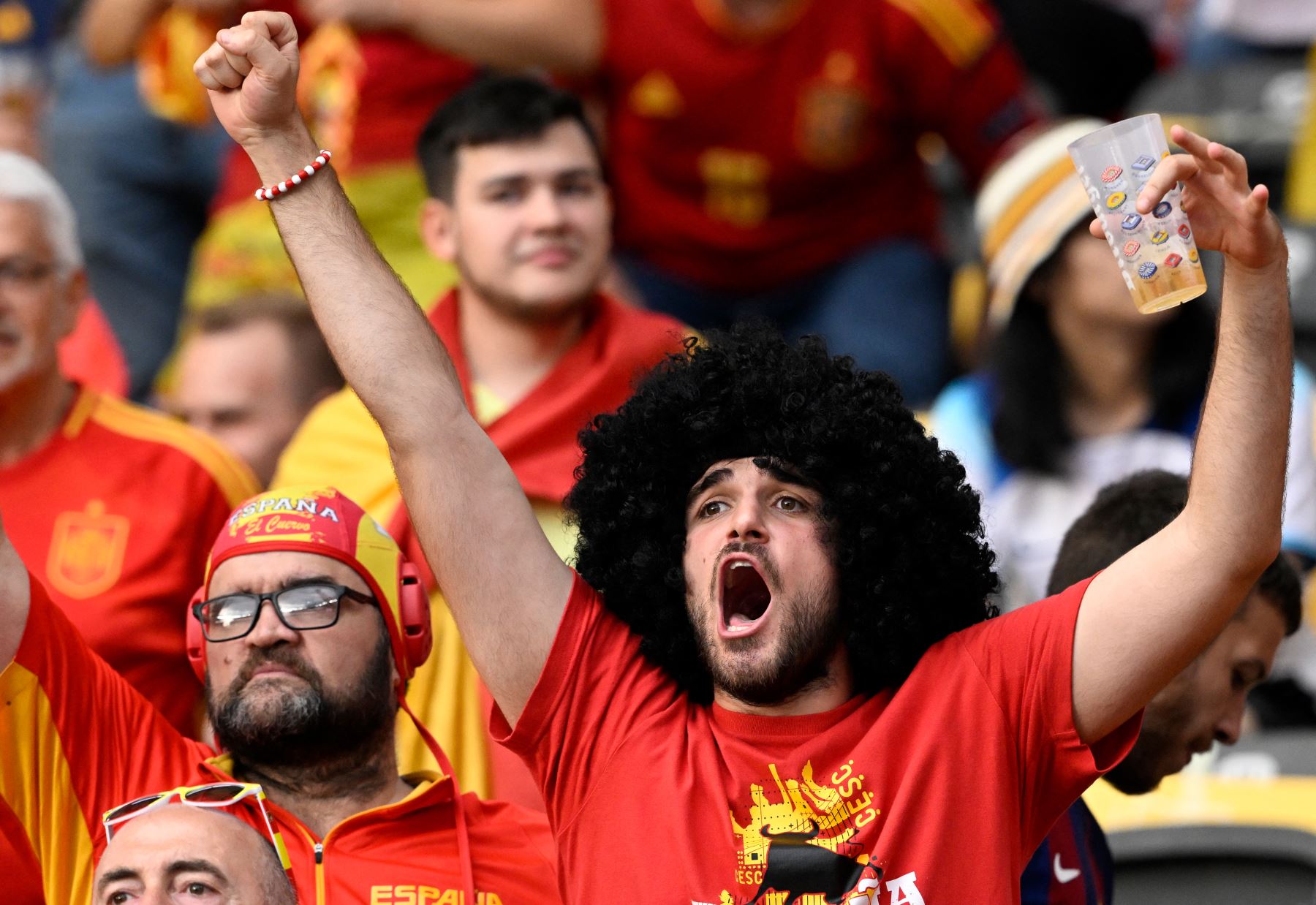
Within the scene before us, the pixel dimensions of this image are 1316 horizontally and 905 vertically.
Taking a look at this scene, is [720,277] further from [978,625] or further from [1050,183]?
[978,625]

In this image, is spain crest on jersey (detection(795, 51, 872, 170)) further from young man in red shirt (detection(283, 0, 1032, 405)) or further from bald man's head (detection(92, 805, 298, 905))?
bald man's head (detection(92, 805, 298, 905))

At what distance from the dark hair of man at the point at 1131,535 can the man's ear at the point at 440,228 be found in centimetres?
187

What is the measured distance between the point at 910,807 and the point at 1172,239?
37.0 inches

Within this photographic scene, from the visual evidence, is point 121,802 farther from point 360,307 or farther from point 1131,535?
point 1131,535

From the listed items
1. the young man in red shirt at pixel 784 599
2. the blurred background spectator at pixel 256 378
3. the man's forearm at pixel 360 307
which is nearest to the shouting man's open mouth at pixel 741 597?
the young man in red shirt at pixel 784 599

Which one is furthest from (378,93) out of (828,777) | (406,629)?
(828,777)

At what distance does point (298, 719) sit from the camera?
11.8 feet

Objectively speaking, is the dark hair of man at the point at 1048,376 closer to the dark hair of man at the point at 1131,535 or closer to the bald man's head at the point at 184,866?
the dark hair of man at the point at 1131,535

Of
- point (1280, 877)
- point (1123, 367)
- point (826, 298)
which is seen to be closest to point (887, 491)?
point (1280, 877)

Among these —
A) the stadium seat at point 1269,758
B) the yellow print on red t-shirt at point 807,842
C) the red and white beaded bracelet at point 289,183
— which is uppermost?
the red and white beaded bracelet at point 289,183

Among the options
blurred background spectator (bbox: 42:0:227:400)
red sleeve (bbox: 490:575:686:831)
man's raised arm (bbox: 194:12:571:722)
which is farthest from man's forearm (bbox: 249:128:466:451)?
blurred background spectator (bbox: 42:0:227:400)

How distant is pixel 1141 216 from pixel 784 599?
84 cm

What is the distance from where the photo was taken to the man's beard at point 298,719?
3.59 metres

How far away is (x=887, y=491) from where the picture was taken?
3529 millimetres
